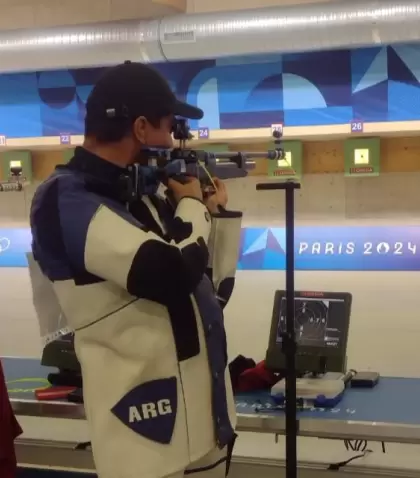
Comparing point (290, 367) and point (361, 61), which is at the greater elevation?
point (361, 61)

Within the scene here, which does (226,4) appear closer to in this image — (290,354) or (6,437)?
(290,354)

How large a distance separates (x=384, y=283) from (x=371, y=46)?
1.19 meters

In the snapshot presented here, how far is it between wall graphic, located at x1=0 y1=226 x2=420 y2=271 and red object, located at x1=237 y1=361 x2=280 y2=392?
1.53 meters

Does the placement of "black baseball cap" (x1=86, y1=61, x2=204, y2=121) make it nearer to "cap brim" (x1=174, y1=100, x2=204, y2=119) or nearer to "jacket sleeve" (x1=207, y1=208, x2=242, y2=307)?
"cap brim" (x1=174, y1=100, x2=204, y2=119)

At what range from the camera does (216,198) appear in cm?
165

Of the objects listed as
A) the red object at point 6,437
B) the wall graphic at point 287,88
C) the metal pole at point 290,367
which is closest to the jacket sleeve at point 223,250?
the metal pole at point 290,367

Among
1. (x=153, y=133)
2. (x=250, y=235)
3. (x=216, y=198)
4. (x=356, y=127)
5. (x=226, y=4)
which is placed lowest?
(x=250, y=235)

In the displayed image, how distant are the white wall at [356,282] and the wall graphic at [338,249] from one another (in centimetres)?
4

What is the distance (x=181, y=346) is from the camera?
4.74ft

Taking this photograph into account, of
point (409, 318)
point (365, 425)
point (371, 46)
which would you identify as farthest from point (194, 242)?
point (409, 318)

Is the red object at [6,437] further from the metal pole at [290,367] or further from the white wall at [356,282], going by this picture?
the white wall at [356,282]

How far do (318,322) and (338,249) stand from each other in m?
1.47

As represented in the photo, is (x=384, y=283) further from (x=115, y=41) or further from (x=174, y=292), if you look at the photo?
(x=174, y=292)

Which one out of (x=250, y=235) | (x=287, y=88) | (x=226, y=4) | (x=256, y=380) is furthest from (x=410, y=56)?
(x=256, y=380)
